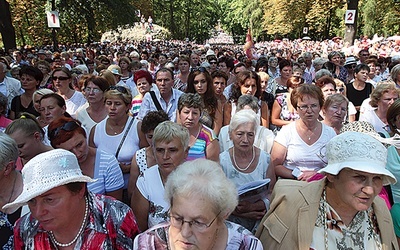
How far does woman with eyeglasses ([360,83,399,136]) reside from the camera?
4672 millimetres

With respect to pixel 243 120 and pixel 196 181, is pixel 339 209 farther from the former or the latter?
pixel 243 120

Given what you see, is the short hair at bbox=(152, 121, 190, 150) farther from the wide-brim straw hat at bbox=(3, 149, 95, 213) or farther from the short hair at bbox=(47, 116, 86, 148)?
the wide-brim straw hat at bbox=(3, 149, 95, 213)

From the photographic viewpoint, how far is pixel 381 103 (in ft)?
15.7

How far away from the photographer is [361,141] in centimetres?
208

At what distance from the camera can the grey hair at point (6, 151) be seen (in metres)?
2.47

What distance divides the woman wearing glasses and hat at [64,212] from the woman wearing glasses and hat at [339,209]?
981mm

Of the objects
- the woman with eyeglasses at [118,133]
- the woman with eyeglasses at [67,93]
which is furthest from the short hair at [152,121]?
the woman with eyeglasses at [67,93]

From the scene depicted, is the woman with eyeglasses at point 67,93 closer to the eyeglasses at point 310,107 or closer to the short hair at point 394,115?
the eyeglasses at point 310,107

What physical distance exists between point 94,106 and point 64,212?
10.2 ft

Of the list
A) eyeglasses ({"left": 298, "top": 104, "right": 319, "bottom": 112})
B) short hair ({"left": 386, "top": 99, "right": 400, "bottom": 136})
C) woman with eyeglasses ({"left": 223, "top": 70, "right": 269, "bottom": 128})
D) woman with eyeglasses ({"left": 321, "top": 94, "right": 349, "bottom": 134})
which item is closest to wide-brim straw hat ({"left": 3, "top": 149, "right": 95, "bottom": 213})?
eyeglasses ({"left": 298, "top": 104, "right": 319, "bottom": 112})

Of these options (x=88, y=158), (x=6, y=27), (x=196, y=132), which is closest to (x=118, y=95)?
(x=196, y=132)

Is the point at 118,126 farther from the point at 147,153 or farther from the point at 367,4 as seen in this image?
the point at 367,4

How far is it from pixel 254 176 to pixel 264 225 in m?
1.01

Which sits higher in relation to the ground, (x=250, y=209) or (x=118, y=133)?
(x=118, y=133)
